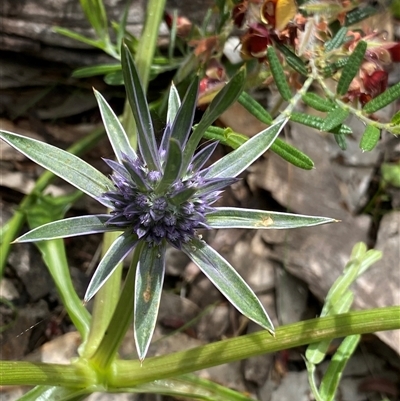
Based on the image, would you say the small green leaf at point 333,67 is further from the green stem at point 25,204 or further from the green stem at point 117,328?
the green stem at point 25,204

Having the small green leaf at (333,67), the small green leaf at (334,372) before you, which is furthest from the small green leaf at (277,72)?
the small green leaf at (334,372)

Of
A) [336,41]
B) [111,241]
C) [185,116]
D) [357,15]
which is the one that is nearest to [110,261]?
[185,116]

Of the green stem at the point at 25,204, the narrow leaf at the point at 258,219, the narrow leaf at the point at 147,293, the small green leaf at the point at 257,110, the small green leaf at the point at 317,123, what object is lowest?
the green stem at the point at 25,204

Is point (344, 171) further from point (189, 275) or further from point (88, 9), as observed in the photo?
point (88, 9)

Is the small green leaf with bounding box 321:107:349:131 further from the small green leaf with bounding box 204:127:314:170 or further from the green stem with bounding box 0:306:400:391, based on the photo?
the green stem with bounding box 0:306:400:391

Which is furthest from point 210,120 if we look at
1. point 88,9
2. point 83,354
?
point 88,9
